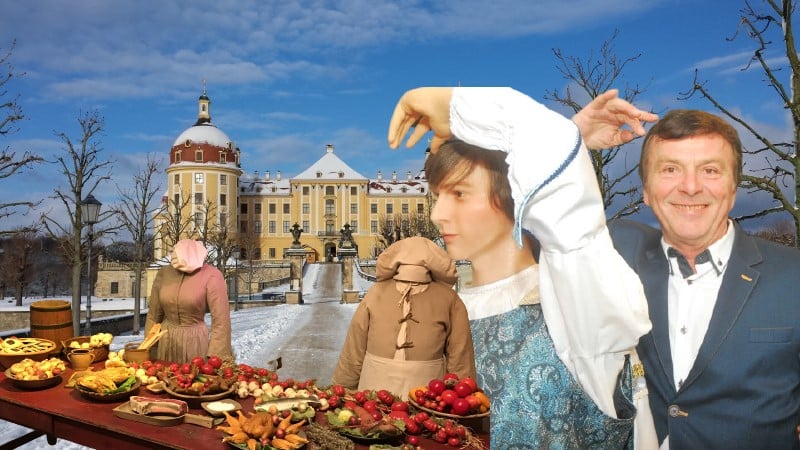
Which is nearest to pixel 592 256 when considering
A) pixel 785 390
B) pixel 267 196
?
pixel 785 390

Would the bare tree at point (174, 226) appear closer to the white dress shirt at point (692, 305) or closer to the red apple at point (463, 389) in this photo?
the red apple at point (463, 389)

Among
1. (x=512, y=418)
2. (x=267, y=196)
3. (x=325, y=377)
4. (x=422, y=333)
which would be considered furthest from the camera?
A: (x=267, y=196)

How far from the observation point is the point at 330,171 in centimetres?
5625

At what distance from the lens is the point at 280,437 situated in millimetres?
2451

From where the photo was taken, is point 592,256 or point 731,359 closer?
point 592,256

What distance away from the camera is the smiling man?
1594mm

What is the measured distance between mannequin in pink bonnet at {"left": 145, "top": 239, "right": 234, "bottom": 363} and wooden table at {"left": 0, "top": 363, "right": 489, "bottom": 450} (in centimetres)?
100

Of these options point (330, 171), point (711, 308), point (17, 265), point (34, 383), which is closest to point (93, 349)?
point (34, 383)

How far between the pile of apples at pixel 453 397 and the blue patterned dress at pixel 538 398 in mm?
904

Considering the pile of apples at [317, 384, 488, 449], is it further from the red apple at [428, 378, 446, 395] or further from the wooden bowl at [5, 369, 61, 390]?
the wooden bowl at [5, 369, 61, 390]

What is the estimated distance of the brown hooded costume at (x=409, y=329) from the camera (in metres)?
3.25

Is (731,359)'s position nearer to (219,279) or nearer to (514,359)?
(514,359)

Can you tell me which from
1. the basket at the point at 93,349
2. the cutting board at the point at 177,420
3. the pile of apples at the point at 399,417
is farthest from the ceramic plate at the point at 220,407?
the basket at the point at 93,349

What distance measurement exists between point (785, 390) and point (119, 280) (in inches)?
2049
